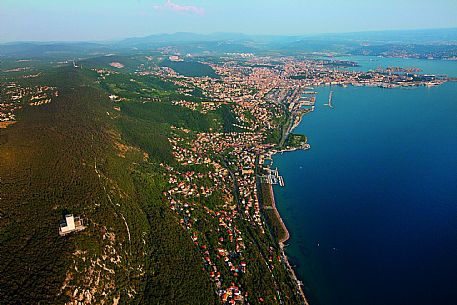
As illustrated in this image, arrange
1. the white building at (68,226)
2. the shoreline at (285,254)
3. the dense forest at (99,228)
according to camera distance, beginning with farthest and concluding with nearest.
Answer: the shoreline at (285,254), the white building at (68,226), the dense forest at (99,228)

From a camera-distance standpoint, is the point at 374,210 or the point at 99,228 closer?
the point at 99,228

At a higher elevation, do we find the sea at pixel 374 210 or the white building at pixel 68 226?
the white building at pixel 68 226

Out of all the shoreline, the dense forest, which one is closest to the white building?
the dense forest

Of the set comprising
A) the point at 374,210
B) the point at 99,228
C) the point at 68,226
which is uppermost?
the point at 68,226

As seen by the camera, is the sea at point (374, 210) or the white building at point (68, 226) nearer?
the white building at point (68, 226)

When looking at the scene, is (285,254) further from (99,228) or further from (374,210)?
(99,228)

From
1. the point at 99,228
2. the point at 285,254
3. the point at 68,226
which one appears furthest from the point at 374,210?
the point at 68,226

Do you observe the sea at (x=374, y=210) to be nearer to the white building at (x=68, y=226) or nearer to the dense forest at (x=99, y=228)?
the dense forest at (x=99, y=228)

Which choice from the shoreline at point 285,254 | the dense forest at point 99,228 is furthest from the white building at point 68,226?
the shoreline at point 285,254

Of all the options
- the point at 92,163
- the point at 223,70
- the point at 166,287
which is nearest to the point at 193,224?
the point at 166,287
